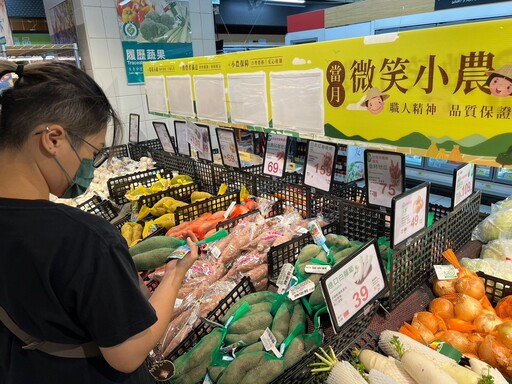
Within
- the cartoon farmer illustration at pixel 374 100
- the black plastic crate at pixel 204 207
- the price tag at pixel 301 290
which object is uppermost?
the cartoon farmer illustration at pixel 374 100

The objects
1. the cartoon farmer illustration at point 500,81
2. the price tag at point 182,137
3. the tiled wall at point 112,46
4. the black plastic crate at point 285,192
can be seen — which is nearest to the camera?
the cartoon farmer illustration at point 500,81

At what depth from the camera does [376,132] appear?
60.4 inches

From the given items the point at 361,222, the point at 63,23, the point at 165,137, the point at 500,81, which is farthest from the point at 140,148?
the point at 500,81

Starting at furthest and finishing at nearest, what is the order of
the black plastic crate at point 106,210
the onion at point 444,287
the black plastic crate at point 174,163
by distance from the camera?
the black plastic crate at point 174,163 < the black plastic crate at point 106,210 < the onion at point 444,287

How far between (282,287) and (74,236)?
43.7 inches

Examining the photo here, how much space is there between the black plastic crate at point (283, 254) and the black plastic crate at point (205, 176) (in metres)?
1.40

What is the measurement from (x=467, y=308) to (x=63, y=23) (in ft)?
23.2

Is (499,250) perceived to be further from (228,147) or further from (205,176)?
(205,176)

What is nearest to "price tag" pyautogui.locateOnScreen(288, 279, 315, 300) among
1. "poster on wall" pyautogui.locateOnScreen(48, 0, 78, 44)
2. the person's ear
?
the person's ear

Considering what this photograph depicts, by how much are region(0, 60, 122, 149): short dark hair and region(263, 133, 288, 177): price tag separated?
1758 millimetres

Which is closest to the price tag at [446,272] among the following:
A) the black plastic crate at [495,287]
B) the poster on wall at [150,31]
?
the black plastic crate at [495,287]

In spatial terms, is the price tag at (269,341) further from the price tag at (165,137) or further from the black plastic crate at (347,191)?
the price tag at (165,137)

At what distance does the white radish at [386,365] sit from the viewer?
4.33 feet

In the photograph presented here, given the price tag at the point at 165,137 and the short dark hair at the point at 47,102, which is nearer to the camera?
the short dark hair at the point at 47,102
